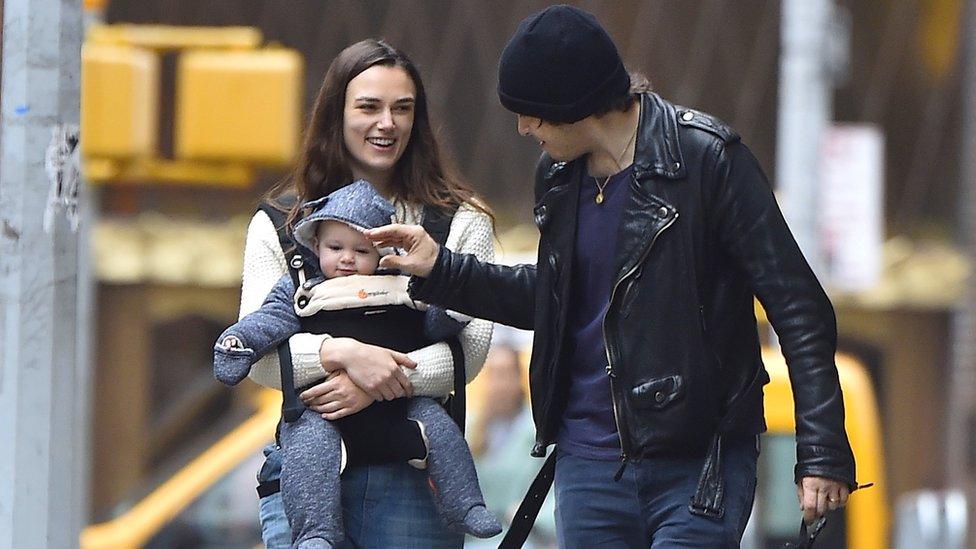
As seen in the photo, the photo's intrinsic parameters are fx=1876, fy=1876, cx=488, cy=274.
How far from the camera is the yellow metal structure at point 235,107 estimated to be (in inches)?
338

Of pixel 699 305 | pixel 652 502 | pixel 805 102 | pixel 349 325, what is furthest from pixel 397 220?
pixel 805 102

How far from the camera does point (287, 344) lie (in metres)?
3.71

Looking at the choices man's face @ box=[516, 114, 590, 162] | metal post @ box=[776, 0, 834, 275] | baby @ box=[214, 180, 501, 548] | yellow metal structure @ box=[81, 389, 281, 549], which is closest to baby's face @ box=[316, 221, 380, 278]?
baby @ box=[214, 180, 501, 548]

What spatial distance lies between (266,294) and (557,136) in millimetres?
673

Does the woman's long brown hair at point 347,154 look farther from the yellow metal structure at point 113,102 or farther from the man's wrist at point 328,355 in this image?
the yellow metal structure at point 113,102

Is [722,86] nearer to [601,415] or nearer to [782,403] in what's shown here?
[782,403]

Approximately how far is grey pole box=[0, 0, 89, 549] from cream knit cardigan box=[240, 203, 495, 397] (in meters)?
0.80

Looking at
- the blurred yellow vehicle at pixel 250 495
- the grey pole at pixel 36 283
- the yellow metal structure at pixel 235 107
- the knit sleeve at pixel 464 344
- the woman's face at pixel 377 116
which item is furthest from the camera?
the yellow metal structure at pixel 235 107

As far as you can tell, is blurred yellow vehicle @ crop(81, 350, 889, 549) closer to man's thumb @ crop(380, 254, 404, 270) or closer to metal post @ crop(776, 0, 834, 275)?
metal post @ crop(776, 0, 834, 275)

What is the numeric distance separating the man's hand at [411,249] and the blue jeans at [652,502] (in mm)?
502

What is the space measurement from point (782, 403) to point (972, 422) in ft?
5.92

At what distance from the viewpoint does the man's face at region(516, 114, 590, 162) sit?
12.2ft

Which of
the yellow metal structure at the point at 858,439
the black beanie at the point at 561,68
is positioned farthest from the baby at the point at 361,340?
the yellow metal structure at the point at 858,439

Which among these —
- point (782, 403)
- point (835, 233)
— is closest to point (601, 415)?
point (782, 403)
